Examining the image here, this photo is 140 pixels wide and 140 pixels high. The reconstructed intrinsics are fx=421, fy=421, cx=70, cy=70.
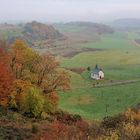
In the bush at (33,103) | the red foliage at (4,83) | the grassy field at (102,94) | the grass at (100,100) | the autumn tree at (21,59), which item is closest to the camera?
the red foliage at (4,83)

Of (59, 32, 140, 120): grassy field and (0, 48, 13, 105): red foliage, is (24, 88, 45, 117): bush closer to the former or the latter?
(0, 48, 13, 105): red foliage

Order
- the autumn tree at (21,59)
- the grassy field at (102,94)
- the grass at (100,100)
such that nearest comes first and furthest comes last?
the autumn tree at (21,59)
the grass at (100,100)
the grassy field at (102,94)

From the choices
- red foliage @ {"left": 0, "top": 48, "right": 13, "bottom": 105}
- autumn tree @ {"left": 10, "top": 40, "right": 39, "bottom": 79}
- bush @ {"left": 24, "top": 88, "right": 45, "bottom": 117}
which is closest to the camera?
red foliage @ {"left": 0, "top": 48, "right": 13, "bottom": 105}

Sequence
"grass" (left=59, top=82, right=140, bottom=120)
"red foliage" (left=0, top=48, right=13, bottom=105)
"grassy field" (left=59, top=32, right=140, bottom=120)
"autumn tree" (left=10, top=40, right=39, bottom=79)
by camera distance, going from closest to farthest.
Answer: "red foliage" (left=0, top=48, right=13, bottom=105) < "autumn tree" (left=10, top=40, right=39, bottom=79) < "grass" (left=59, top=82, right=140, bottom=120) < "grassy field" (left=59, top=32, right=140, bottom=120)

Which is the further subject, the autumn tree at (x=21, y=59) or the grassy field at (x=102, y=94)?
the grassy field at (x=102, y=94)

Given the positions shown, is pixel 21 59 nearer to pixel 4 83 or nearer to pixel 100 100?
pixel 4 83

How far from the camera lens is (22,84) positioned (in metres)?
59.2

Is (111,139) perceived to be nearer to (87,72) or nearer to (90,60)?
(87,72)

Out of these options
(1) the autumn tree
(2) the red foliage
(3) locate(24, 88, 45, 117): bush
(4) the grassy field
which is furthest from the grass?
(2) the red foliage

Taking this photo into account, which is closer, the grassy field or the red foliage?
the red foliage

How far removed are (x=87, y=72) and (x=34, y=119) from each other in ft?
230

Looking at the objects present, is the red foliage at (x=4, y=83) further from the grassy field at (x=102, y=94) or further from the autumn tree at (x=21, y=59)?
the grassy field at (x=102, y=94)

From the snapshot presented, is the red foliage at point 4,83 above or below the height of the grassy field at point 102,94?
above

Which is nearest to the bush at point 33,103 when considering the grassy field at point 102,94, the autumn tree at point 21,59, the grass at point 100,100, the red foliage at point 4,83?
the red foliage at point 4,83
